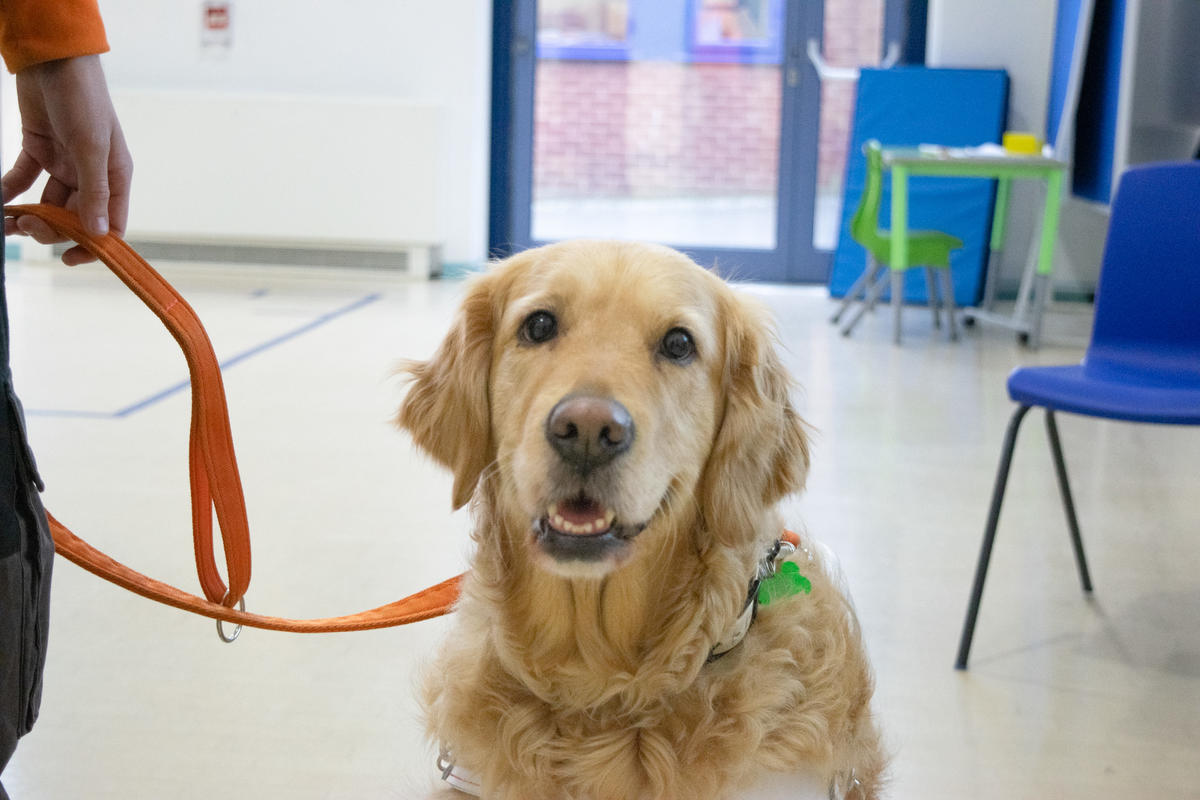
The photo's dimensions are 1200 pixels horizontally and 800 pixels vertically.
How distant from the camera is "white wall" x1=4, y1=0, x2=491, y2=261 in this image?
7812mm

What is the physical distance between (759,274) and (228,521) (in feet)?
22.5

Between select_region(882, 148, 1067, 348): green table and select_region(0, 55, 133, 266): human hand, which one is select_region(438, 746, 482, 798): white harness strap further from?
select_region(882, 148, 1067, 348): green table

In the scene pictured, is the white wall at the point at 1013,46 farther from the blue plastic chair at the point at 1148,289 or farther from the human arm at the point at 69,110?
the human arm at the point at 69,110

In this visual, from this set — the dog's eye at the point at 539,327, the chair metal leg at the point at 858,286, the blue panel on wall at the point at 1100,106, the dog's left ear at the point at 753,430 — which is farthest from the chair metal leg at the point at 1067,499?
the chair metal leg at the point at 858,286

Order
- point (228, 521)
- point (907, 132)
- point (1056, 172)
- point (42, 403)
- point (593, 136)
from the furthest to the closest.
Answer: point (593, 136)
point (907, 132)
point (1056, 172)
point (42, 403)
point (228, 521)

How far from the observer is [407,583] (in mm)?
2674

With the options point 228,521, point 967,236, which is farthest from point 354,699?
point 967,236

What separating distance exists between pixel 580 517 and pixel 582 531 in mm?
16

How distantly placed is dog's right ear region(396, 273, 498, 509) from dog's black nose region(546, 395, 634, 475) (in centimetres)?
25

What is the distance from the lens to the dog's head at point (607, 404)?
122 cm

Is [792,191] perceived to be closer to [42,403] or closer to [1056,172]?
[1056,172]

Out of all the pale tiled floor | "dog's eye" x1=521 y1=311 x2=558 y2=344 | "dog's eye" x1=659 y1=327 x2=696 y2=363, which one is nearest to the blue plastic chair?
the pale tiled floor

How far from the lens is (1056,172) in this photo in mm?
5777

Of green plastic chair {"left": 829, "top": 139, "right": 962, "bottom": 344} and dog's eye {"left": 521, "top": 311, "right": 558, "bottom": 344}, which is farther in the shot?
green plastic chair {"left": 829, "top": 139, "right": 962, "bottom": 344}
